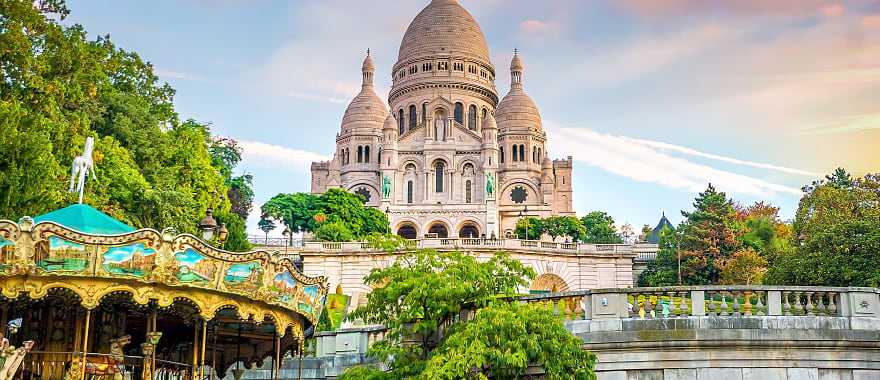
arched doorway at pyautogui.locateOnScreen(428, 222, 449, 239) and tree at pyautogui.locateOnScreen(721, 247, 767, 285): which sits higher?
arched doorway at pyautogui.locateOnScreen(428, 222, 449, 239)

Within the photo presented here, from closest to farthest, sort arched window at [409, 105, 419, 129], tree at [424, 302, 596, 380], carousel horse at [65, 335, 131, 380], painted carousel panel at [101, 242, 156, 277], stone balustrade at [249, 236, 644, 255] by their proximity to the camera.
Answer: painted carousel panel at [101, 242, 156, 277]
carousel horse at [65, 335, 131, 380]
tree at [424, 302, 596, 380]
stone balustrade at [249, 236, 644, 255]
arched window at [409, 105, 419, 129]

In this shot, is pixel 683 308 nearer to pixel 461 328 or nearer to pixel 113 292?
pixel 461 328

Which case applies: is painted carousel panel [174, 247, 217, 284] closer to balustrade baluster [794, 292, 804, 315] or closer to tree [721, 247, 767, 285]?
balustrade baluster [794, 292, 804, 315]

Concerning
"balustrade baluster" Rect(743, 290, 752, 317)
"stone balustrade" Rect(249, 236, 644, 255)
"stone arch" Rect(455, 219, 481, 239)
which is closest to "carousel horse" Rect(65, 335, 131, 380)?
"balustrade baluster" Rect(743, 290, 752, 317)

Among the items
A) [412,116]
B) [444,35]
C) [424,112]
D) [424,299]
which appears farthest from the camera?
[444,35]

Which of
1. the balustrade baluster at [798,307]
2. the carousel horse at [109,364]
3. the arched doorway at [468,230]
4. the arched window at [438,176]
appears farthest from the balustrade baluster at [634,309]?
the arched window at [438,176]

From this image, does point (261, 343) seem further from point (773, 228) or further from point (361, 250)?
point (773, 228)

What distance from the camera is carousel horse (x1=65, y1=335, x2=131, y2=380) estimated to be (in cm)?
1759

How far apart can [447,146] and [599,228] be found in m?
18.7

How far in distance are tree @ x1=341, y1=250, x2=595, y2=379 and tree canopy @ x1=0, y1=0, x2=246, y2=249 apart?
1156 cm

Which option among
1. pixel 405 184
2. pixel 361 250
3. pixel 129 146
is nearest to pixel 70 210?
pixel 129 146

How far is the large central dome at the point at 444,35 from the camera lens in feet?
342

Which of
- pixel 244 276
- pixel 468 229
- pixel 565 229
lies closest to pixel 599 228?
pixel 565 229

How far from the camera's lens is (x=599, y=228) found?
79.6m
